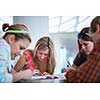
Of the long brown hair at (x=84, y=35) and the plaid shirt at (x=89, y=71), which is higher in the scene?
the long brown hair at (x=84, y=35)

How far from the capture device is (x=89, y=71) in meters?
1.60

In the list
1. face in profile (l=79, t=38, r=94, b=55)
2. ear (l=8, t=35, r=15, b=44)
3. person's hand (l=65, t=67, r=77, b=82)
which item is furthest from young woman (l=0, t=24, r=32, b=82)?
face in profile (l=79, t=38, r=94, b=55)

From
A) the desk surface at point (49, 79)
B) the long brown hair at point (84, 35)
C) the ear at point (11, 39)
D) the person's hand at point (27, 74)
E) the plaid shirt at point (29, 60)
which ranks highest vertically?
the long brown hair at point (84, 35)

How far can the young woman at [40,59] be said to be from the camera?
1.62 meters

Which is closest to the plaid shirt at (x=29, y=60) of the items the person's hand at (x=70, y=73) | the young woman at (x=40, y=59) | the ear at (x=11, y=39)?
the young woman at (x=40, y=59)

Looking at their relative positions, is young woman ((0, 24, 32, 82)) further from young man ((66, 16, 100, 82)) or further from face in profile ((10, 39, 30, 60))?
young man ((66, 16, 100, 82))

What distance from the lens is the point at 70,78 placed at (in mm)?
1622

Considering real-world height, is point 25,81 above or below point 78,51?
below

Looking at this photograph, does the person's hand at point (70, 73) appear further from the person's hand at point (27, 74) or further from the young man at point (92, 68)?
the person's hand at point (27, 74)

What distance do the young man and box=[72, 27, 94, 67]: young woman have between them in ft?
0.08

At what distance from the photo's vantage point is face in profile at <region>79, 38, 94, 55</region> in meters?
1.62
